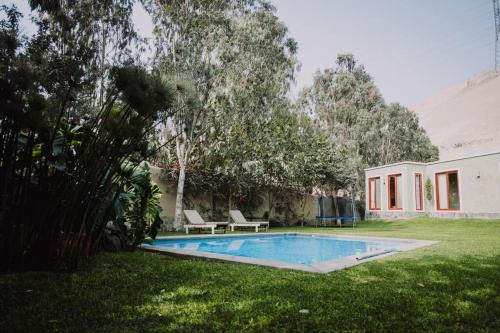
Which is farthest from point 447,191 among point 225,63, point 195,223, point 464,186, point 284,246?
point 195,223

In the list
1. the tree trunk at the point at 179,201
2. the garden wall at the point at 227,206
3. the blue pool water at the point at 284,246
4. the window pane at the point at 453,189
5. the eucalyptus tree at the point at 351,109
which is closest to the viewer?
the blue pool water at the point at 284,246

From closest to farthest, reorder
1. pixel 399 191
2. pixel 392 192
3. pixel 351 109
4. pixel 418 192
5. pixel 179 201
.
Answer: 1. pixel 179 201
2. pixel 418 192
3. pixel 399 191
4. pixel 392 192
5. pixel 351 109

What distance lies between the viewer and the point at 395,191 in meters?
21.3

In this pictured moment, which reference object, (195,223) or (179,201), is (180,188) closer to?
(179,201)

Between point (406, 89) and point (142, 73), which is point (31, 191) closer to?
point (142, 73)

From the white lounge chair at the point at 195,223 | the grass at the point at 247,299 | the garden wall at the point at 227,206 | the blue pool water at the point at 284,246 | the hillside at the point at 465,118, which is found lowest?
the blue pool water at the point at 284,246

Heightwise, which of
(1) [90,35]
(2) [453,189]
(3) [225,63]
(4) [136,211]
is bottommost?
(4) [136,211]

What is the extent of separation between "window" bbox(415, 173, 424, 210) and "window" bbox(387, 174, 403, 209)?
892 millimetres

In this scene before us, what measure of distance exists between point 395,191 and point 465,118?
4349 inches

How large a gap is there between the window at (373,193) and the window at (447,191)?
12.1ft

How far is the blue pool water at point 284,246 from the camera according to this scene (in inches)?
341

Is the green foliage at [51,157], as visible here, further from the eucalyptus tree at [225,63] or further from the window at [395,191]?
the window at [395,191]

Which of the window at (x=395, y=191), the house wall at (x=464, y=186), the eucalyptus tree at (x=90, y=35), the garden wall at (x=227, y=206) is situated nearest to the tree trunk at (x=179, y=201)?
the garden wall at (x=227, y=206)

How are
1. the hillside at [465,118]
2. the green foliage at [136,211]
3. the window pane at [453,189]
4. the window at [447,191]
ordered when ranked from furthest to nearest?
the hillside at [465,118] < the window pane at [453,189] < the window at [447,191] < the green foliage at [136,211]
